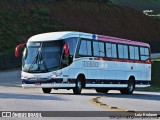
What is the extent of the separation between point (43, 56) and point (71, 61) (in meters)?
1.44

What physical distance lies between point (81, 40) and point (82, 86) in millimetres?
2416

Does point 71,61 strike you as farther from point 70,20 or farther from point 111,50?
point 70,20

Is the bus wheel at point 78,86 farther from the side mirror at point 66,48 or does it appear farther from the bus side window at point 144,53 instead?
the bus side window at point 144,53

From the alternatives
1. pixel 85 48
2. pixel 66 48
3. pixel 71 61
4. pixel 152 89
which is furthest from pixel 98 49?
pixel 152 89

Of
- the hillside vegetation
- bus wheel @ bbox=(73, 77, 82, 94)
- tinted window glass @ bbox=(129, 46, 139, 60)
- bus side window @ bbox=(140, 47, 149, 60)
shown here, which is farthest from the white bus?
the hillside vegetation

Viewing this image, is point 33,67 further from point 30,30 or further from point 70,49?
point 30,30

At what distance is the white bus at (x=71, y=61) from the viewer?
27.2 meters

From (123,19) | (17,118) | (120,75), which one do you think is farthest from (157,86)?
(123,19)

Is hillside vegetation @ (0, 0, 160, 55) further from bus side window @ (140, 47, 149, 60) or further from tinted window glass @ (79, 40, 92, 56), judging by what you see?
tinted window glass @ (79, 40, 92, 56)

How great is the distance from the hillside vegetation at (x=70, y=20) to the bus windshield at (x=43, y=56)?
25.7 m

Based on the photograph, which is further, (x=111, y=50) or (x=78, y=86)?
(x=111, y=50)

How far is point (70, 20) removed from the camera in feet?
235

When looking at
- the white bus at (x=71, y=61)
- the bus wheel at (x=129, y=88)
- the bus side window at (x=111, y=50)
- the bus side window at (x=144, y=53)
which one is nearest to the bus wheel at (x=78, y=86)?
the white bus at (x=71, y=61)

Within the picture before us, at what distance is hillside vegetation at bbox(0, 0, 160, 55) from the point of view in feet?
201
